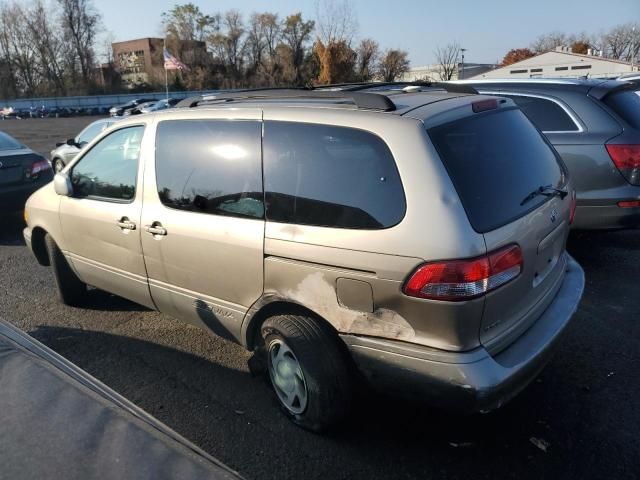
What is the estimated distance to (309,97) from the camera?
3.04 meters

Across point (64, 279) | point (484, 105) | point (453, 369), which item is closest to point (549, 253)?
point (484, 105)

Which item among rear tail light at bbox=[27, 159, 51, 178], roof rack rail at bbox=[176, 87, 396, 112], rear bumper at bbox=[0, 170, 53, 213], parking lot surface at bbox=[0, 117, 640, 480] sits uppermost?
roof rack rail at bbox=[176, 87, 396, 112]

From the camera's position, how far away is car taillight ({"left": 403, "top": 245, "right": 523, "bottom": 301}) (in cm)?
226

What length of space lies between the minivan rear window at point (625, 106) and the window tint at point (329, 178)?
347cm

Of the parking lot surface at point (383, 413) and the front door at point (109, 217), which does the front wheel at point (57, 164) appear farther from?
the front door at point (109, 217)

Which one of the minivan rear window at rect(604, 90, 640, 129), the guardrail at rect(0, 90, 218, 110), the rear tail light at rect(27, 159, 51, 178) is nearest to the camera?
the minivan rear window at rect(604, 90, 640, 129)

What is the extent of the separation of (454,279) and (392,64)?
40871 mm

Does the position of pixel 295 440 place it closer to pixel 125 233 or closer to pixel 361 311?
pixel 361 311

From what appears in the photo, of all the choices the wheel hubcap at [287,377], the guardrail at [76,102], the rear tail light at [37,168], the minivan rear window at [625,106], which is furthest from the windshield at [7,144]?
the guardrail at [76,102]

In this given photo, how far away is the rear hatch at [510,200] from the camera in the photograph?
2.41m

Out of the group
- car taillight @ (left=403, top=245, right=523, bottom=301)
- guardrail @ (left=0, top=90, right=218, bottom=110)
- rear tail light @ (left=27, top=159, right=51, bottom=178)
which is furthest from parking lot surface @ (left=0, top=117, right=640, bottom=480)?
guardrail @ (left=0, top=90, right=218, bottom=110)

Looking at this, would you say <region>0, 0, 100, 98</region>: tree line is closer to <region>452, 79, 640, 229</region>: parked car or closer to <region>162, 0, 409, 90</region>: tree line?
<region>162, 0, 409, 90</region>: tree line

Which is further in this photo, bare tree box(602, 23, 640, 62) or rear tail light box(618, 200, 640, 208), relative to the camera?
bare tree box(602, 23, 640, 62)

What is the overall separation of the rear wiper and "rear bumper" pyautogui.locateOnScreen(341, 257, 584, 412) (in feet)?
2.31
